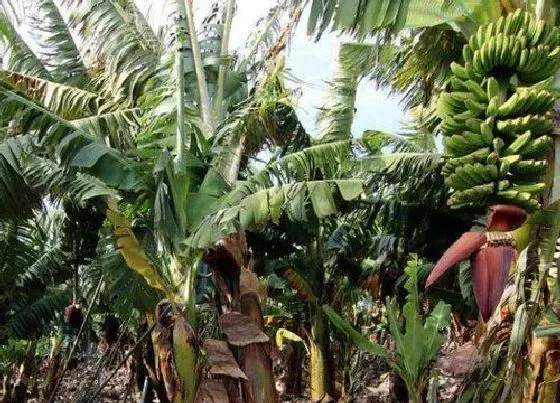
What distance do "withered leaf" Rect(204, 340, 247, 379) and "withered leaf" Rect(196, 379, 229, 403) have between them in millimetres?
86

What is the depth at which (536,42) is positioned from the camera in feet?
7.98

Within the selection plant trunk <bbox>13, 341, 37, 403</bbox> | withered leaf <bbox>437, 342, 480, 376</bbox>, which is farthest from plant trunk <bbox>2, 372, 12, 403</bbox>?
withered leaf <bbox>437, 342, 480, 376</bbox>

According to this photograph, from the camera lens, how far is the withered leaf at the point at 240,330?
457cm

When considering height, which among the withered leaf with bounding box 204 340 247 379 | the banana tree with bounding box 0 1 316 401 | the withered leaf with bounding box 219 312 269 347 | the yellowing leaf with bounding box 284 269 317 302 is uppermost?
the banana tree with bounding box 0 1 316 401

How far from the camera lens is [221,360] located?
4.54 m

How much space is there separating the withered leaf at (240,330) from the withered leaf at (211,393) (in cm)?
31

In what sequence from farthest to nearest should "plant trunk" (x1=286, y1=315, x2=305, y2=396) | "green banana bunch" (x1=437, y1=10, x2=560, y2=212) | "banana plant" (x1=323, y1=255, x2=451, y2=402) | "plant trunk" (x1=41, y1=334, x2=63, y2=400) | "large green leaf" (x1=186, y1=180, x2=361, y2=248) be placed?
"plant trunk" (x1=286, y1=315, x2=305, y2=396), "plant trunk" (x1=41, y1=334, x2=63, y2=400), "banana plant" (x1=323, y1=255, x2=451, y2=402), "large green leaf" (x1=186, y1=180, x2=361, y2=248), "green banana bunch" (x1=437, y1=10, x2=560, y2=212)

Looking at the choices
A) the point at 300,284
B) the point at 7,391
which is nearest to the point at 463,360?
the point at 300,284

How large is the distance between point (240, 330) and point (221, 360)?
0.24 metres

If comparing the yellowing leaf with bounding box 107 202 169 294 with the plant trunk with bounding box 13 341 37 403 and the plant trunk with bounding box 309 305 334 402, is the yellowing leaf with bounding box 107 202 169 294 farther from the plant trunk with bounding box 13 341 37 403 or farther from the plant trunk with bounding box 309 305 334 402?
the plant trunk with bounding box 13 341 37 403

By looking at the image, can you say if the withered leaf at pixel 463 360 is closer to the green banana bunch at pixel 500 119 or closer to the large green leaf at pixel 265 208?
the green banana bunch at pixel 500 119

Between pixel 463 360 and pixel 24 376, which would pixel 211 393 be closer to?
pixel 463 360

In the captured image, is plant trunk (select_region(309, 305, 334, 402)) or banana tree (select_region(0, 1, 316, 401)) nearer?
banana tree (select_region(0, 1, 316, 401))

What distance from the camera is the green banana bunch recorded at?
7.29ft
